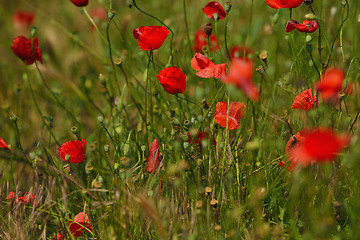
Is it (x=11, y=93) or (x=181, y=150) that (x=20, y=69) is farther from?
(x=181, y=150)

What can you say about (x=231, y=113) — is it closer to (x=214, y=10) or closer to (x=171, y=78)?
(x=171, y=78)

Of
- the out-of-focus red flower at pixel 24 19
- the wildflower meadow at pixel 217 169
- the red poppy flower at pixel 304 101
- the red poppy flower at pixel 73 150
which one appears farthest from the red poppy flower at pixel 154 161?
the out-of-focus red flower at pixel 24 19

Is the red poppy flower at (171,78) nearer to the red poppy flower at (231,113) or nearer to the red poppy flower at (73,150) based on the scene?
the red poppy flower at (231,113)

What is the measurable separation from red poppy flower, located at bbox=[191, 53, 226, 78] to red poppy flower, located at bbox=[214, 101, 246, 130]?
89 millimetres

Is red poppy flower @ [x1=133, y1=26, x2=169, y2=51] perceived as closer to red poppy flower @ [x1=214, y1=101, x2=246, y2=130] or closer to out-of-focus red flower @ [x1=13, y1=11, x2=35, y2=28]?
red poppy flower @ [x1=214, y1=101, x2=246, y2=130]

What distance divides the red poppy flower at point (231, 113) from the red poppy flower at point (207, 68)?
89 millimetres

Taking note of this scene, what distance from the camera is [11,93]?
2383 mm

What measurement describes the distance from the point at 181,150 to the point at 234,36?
52.6 inches

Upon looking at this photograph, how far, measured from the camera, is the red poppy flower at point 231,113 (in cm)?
135

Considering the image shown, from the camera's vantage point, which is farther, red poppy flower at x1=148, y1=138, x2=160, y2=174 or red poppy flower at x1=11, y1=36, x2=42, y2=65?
red poppy flower at x1=11, y1=36, x2=42, y2=65

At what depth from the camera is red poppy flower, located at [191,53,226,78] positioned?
4.40ft

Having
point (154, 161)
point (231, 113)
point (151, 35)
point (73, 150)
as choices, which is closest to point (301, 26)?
point (231, 113)

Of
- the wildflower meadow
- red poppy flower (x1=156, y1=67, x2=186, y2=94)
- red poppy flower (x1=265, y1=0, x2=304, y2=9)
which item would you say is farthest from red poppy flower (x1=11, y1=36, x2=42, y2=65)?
red poppy flower (x1=265, y1=0, x2=304, y2=9)

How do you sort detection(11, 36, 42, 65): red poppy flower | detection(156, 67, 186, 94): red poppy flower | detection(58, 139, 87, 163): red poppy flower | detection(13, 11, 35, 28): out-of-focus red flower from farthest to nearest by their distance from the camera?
detection(13, 11, 35, 28): out-of-focus red flower
detection(11, 36, 42, 65): red poppy flower
detection(58, 139, 87, 163): red poppy flower
detection(156, 67, 186, 94): red poppy flower
